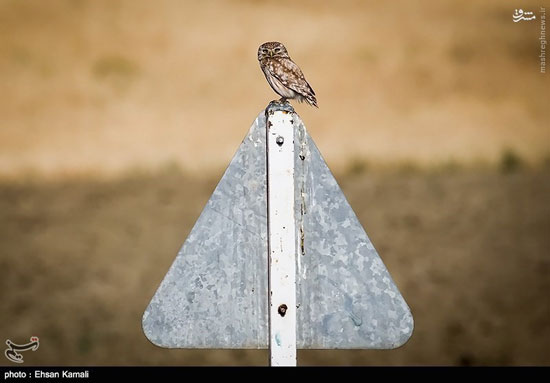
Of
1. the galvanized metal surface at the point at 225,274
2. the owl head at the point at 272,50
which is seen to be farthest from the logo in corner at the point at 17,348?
the galvanized metal surface at the point at 225,274

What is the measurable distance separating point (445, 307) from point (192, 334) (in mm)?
7755

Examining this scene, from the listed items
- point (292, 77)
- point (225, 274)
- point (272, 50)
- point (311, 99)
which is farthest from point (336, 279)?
point (272, 50)

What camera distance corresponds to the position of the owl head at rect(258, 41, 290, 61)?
723 cm

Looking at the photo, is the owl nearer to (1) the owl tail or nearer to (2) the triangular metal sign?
(1) the owl tail

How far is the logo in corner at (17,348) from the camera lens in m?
9.05

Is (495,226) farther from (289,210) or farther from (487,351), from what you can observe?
(289,210)

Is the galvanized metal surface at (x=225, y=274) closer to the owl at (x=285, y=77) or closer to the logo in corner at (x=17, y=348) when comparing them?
the owl at (x=285, y=77)

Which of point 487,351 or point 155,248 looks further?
point 155,248

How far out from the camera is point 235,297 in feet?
12.3

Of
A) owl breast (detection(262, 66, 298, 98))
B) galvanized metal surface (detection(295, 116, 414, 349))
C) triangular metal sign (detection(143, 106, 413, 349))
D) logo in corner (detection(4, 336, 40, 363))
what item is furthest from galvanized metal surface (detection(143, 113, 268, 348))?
logo in corner (detection(4, 336, 40, 363))

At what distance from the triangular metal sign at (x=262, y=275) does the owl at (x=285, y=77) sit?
3.15m

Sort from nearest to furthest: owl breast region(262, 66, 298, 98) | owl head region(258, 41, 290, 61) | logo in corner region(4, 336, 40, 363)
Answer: owl breast region(262, 66, 298, 98) → owl head region(258, 41, 290, 61) → logo in corner region(4, 336, 40, 363)

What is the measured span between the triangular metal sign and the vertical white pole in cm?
5
